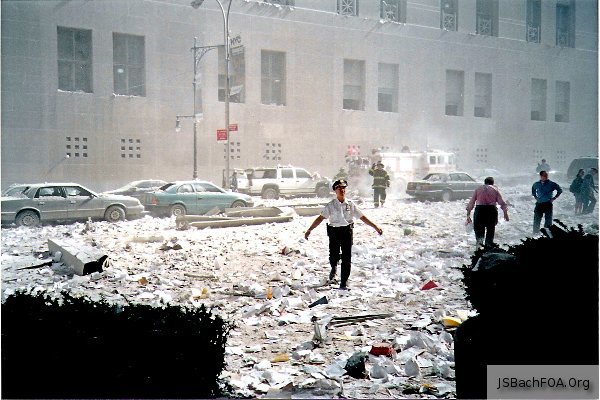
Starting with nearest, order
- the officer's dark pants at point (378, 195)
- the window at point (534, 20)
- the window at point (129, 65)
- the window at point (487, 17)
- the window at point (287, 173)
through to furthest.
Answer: the window at point (487, 17) → the window at point (534, 20) → the window at point (287, 173) → the officer's dark pants at point (378, 195) → the window at point (129, 65)

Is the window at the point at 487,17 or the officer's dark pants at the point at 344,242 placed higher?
the window at the point at 487,17

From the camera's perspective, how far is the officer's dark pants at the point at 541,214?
10.3 meters

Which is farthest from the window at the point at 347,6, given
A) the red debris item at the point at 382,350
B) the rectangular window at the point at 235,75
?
the red debris item at the point at 382,350

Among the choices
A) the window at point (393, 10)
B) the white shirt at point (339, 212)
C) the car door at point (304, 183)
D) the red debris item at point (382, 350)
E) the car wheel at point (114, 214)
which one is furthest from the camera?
the car door at point (304, 183)

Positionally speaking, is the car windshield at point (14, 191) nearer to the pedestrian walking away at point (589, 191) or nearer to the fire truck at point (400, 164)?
the fire truck at point (400, 164)

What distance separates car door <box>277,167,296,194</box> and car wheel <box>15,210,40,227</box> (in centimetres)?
464

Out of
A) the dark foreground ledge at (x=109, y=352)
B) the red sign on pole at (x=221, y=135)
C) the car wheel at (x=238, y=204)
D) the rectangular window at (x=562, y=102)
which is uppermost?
the rectangular window at (x=562, y=102)

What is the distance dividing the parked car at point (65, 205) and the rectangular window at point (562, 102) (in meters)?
8.63

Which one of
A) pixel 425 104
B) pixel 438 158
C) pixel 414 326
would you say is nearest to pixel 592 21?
pixel 425 104

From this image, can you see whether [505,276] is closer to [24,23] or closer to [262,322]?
[262,322]

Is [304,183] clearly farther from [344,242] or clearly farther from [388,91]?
[344,242]

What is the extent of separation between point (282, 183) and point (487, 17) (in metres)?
5.14

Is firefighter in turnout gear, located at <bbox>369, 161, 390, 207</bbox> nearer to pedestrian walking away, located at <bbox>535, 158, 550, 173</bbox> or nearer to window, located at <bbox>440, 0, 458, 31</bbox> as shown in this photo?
pedestrian walking away, located at <bbox>535, 158, 550, 173</bbox>

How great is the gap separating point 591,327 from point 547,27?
7.42m
